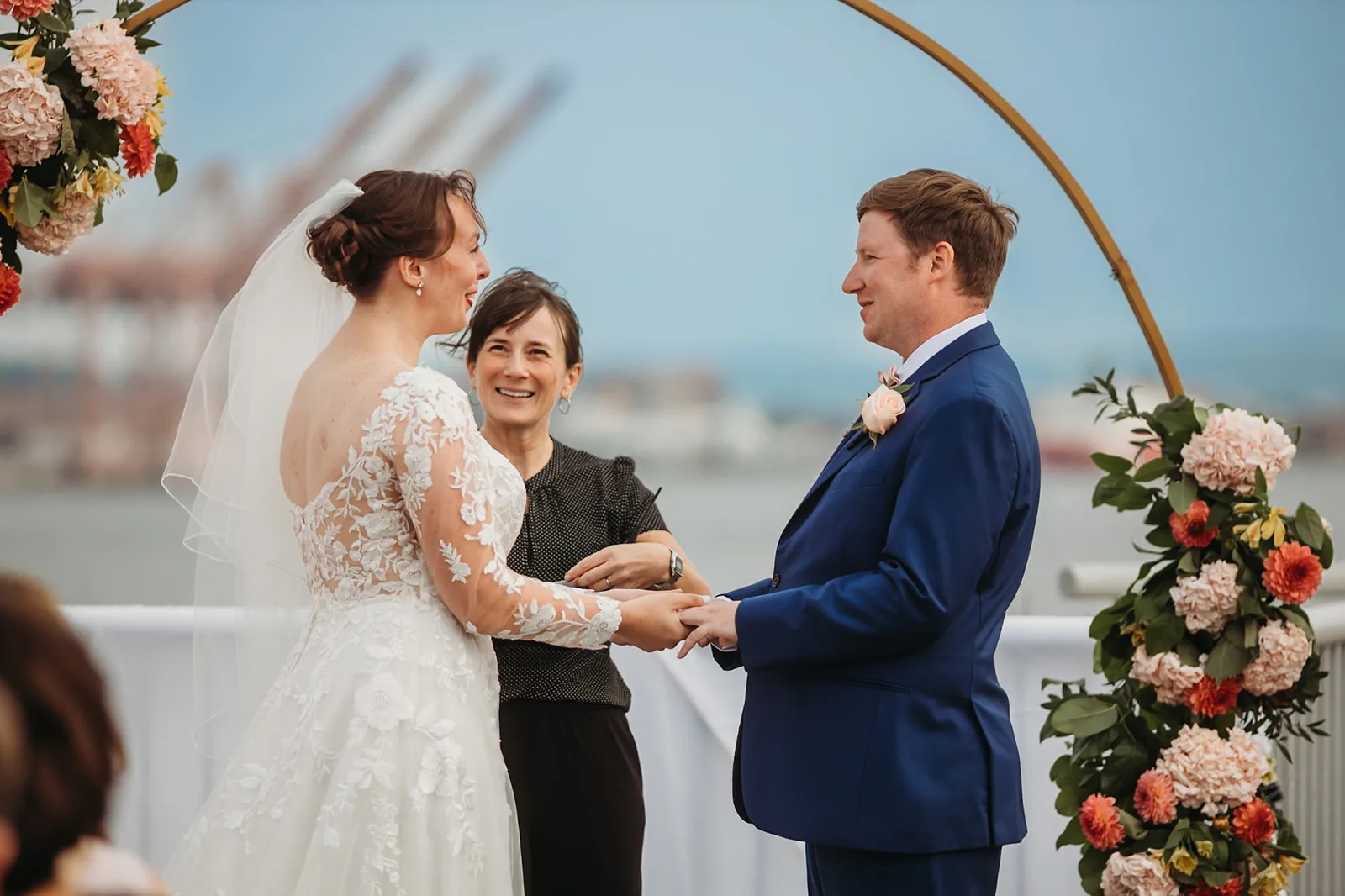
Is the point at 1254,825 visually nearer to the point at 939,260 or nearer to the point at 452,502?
the point at 939,260

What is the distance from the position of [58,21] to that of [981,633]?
2018 mm

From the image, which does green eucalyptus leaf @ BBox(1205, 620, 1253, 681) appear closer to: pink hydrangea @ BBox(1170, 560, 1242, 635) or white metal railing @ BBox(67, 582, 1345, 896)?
pink hydrangea @ BBox(1170, 560, 1242, 635)

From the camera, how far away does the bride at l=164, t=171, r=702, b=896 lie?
1.97m

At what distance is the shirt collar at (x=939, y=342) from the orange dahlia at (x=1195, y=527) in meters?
0.85

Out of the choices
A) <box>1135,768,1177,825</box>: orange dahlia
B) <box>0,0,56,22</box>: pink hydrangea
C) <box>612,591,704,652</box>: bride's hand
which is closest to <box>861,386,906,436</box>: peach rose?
<box>612,591,704,652</box>: bride's hand

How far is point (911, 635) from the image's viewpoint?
6.58ft

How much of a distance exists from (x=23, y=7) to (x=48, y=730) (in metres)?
1.89

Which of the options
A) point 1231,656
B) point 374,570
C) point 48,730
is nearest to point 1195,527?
point 1231,656

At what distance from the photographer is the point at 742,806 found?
225cm

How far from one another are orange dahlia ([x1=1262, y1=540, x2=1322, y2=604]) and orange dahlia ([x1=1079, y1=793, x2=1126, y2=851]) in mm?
595

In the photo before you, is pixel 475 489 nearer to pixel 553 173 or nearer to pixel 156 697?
pixel 156 697

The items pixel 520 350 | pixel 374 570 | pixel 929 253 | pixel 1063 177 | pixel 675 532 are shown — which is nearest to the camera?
pixel 374 570

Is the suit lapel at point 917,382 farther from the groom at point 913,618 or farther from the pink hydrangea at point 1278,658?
the pink hydrangea at point 1278,658

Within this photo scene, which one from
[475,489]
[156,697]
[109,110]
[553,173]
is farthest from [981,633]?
[553,173]
